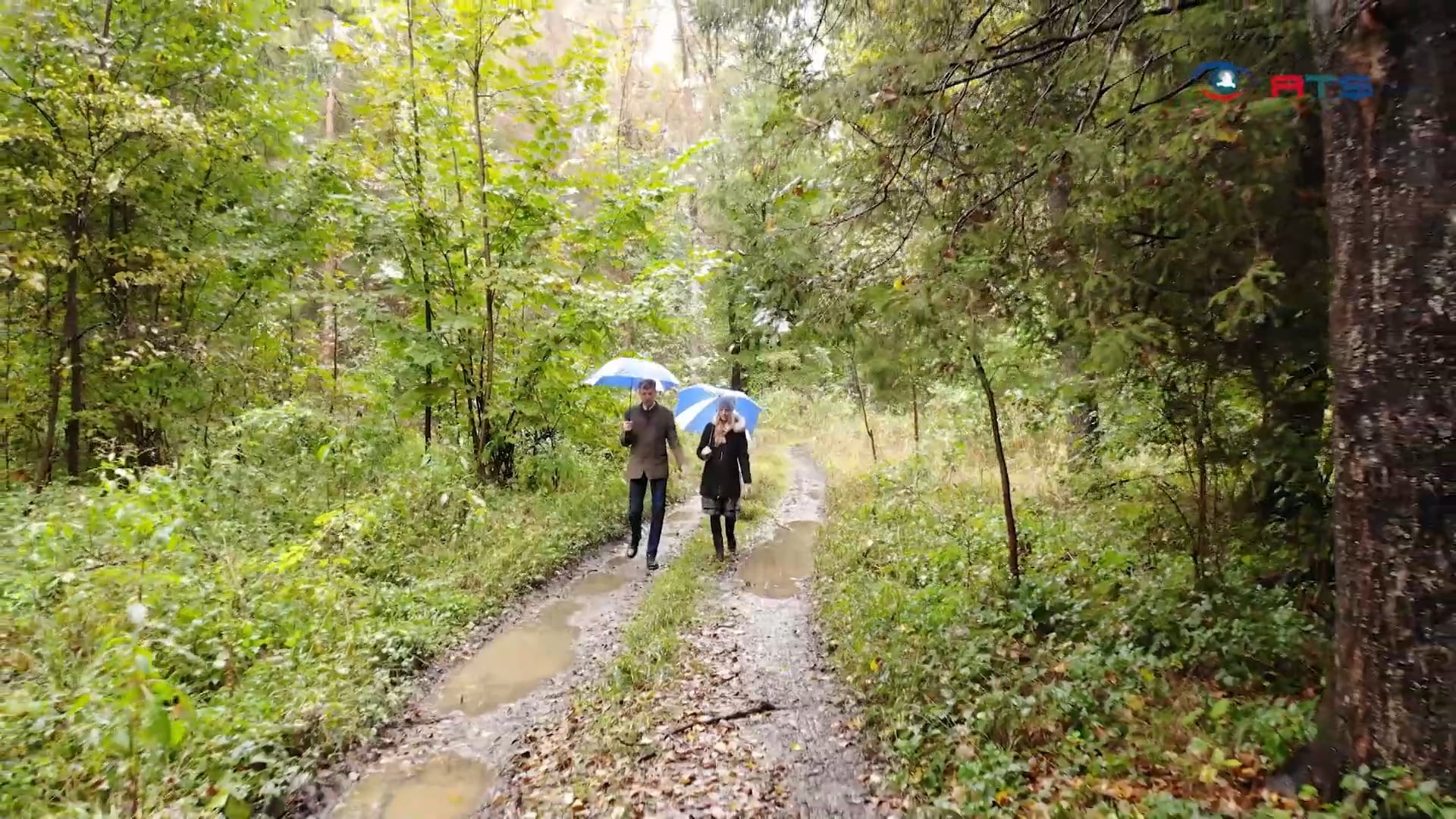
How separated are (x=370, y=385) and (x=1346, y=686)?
11794 millimetres

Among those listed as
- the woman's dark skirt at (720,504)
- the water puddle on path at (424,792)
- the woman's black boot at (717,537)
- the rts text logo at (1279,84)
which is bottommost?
the water puddle on path at (424,792)

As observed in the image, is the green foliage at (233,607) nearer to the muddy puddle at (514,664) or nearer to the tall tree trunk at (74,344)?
the muddy puddle at (514,664)

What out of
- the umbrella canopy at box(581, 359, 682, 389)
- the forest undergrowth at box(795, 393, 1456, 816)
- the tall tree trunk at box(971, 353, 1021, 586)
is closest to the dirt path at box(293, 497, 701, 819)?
the forest undergrowth at box(795, 393, 1456, 816)

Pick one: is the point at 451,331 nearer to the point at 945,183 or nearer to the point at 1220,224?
the point at 945,183

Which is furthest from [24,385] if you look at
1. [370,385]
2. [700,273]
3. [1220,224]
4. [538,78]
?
[1220,224]

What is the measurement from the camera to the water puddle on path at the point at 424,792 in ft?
13.0

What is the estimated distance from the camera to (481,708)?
16.9 ft

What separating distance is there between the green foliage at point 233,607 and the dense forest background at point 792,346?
1.5 inches

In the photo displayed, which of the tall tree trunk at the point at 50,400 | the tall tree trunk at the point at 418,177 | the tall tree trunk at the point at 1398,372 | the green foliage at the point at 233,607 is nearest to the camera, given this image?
the tall tree trunk at the point at 1398,372

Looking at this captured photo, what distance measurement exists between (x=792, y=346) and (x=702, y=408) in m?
5.01

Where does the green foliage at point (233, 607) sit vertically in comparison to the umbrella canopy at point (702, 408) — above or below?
below

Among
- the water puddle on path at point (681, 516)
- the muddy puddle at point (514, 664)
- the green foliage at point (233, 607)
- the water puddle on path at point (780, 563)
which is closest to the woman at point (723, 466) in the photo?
the water puddle on path at point (780, 563)

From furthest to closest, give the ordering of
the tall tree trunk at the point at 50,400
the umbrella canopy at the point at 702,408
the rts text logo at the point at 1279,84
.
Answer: the umbrella canopy at the point at 702,408 < the tall tree trunk at the point at 50,400 < the rts text logo at the point at 1279,84

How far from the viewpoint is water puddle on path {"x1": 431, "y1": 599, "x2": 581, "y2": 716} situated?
5.25 metres
